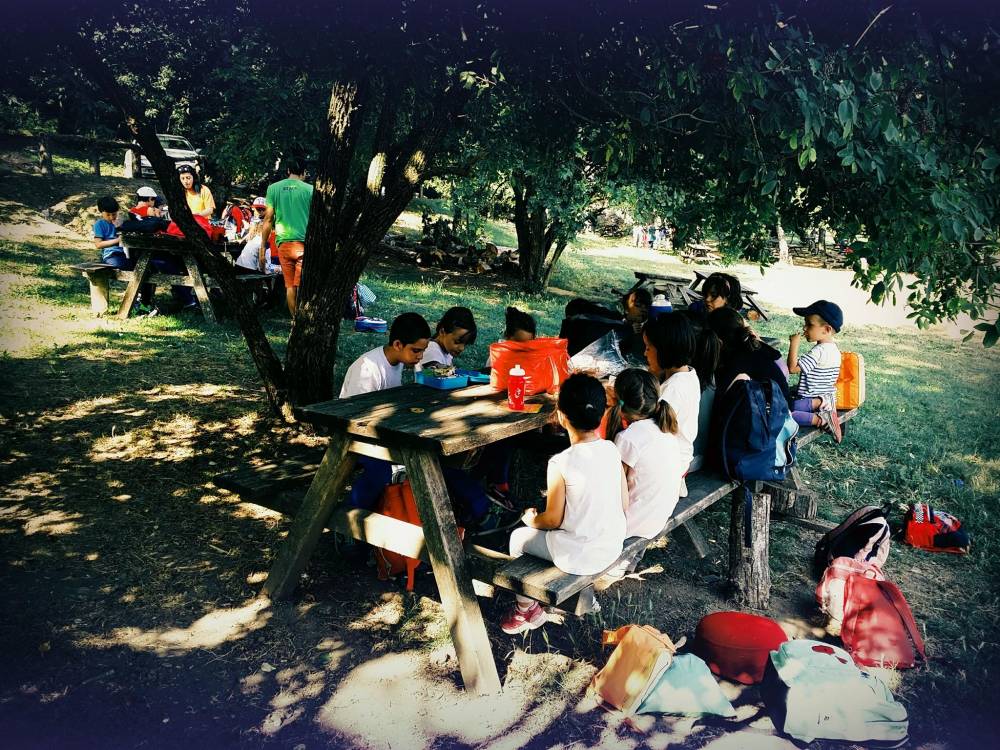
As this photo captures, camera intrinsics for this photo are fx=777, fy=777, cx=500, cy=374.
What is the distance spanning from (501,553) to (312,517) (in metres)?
1.01

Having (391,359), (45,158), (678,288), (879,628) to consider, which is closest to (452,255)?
(678,288)

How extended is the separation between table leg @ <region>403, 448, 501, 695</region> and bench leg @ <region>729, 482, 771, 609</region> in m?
1.77

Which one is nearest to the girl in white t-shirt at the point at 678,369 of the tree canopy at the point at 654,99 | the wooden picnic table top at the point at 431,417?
the wooden picnic table top at the point at 431,417

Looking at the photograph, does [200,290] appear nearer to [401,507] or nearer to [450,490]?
[450,490]

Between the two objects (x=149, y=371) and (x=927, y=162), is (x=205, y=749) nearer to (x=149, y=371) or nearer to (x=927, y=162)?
(x=927, y=162)

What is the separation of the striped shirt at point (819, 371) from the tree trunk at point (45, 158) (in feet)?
60.1

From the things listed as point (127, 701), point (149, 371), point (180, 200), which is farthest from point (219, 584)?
point (149, 371)

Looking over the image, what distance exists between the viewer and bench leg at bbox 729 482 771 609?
4.65 meters

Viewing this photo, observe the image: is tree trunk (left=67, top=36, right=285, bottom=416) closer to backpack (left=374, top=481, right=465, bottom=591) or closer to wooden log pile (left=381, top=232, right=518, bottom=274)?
backpack (left=374, top=481, right=465, bottom=591)

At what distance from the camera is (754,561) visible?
4.66 meters

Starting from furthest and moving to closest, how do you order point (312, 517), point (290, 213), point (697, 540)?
point (290, 213) < point (697, 540) < point (312, 517)

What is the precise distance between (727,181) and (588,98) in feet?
4.72

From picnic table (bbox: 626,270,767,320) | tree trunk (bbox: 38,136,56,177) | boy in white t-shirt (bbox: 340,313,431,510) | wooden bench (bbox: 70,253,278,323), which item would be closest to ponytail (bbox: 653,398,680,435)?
boy in white t-shirt (bbox: 340,313,431,510)

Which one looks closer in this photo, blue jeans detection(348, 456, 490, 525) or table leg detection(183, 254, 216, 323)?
blue jeans detection(348, 456, 490, 525)
